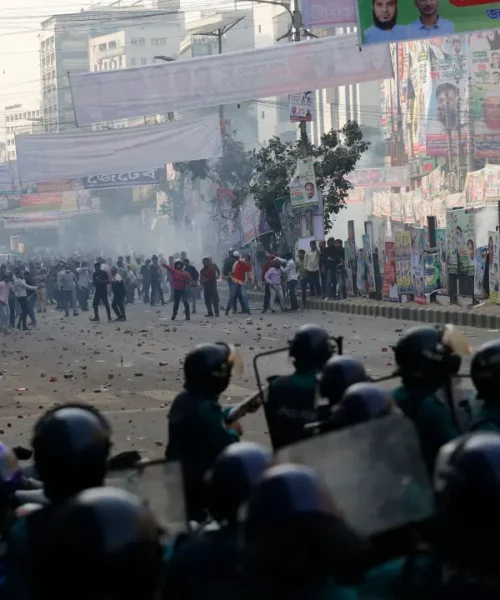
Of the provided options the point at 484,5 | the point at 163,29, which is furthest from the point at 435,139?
the point at 163,29

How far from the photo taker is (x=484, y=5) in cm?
1816

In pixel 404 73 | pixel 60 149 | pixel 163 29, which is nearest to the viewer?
pixel 60 149

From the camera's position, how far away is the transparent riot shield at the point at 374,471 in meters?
3.05

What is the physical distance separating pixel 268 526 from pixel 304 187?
28.8 m

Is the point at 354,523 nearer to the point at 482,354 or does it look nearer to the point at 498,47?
the point at 482,354

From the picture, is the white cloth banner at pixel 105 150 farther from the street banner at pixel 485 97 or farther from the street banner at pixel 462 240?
the street banner at pixel 485 97

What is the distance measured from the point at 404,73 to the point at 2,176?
75.2 ft

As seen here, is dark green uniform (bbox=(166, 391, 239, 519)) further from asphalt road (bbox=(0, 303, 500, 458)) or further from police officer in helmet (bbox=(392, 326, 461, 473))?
asphalt road (bbox=(0, 303, 500, 458))

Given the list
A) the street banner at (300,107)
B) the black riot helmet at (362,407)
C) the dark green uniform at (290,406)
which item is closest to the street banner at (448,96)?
the street banner at (300,107)

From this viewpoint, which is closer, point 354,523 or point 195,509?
point 354,523

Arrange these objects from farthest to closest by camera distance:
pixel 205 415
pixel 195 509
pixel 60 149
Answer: pixel 60 149 → pixel 205 415 → pixel 195 509

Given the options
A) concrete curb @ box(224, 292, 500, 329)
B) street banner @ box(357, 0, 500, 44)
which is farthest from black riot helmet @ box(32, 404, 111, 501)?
concrete curb @ box(224, 292, 500, 329)

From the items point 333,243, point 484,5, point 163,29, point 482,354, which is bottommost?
point 333,243

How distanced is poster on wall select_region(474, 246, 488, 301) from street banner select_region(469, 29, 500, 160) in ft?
123
